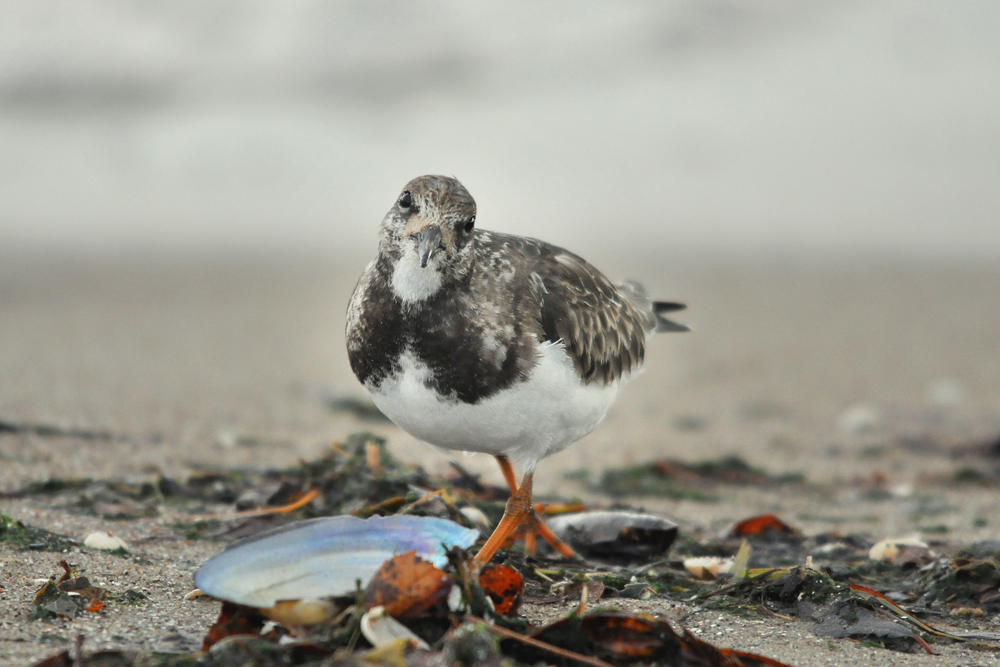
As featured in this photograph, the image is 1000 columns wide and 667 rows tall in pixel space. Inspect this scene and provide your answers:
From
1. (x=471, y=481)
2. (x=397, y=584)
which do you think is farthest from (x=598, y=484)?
(x=397, y=584)

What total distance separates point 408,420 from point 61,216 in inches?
425

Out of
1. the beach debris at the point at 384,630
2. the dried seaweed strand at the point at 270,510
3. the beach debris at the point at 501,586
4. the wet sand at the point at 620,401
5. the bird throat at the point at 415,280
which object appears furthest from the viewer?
the dried seaweed strand at the point at 270,510

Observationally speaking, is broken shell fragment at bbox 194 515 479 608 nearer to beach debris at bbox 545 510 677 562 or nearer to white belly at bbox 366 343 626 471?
white belly at bbox 366 343 626 471

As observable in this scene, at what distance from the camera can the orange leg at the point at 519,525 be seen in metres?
3.24

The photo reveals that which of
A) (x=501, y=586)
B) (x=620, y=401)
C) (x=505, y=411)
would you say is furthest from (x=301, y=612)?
(x=620, y=401)

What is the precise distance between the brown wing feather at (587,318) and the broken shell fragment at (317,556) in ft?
3.01

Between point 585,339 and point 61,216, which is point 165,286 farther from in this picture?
point 585,339

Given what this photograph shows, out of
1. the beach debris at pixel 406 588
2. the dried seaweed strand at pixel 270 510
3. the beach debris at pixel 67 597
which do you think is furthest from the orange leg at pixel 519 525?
the beach debris at pixel 67 597

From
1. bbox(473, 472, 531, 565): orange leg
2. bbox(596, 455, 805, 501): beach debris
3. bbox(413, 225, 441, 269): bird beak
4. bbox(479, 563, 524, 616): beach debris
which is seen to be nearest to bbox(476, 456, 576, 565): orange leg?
bbox(473, 472, 531, 565): orange leg

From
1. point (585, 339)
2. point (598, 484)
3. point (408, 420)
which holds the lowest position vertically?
point (598, 484)

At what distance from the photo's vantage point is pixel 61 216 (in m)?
12.6

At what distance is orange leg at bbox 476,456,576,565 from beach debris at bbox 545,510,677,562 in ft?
0.23

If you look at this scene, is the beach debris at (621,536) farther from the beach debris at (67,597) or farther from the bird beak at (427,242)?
the beach debris at (67,597)

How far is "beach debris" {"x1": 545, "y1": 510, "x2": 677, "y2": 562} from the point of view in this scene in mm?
3580
